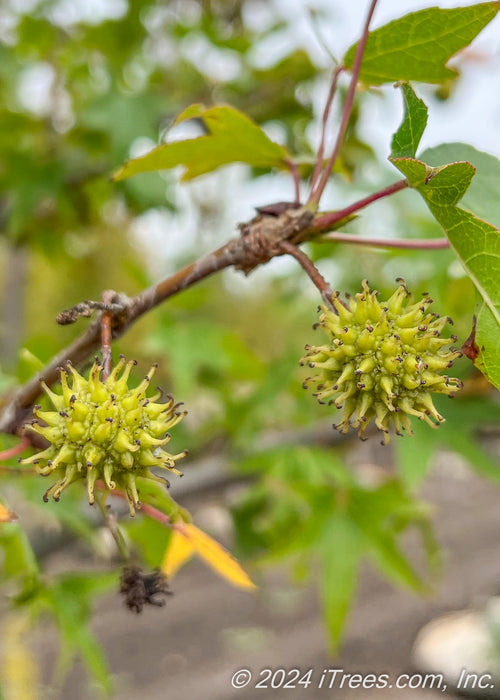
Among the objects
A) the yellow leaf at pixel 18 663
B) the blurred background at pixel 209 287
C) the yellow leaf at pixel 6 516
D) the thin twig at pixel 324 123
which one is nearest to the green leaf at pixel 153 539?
the blurred background at pixel 209 287

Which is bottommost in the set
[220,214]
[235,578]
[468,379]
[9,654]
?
[235,578]

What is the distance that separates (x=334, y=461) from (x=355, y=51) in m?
0.82

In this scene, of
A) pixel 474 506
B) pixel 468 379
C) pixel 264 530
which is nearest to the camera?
pixel 468 379

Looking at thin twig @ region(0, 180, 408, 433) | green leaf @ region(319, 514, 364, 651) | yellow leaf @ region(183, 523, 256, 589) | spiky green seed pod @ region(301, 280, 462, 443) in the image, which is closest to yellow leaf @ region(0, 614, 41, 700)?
green leaf @ region(319, 514, 364, 651)

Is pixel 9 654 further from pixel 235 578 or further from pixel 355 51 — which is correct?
pixel 355 51

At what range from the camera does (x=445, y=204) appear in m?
0.49

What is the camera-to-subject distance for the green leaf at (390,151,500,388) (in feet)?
1.53

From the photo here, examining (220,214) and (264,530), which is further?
(220,214)

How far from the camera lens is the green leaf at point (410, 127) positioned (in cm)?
49

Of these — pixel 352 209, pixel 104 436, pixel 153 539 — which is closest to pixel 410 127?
pixel 352 209

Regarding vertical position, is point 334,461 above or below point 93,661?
above

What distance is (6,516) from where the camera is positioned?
1.65 feet

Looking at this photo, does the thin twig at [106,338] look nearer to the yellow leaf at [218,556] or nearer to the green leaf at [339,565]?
the yellow leaf at [218,556]

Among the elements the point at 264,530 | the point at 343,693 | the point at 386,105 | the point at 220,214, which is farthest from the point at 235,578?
the point at 343,693
